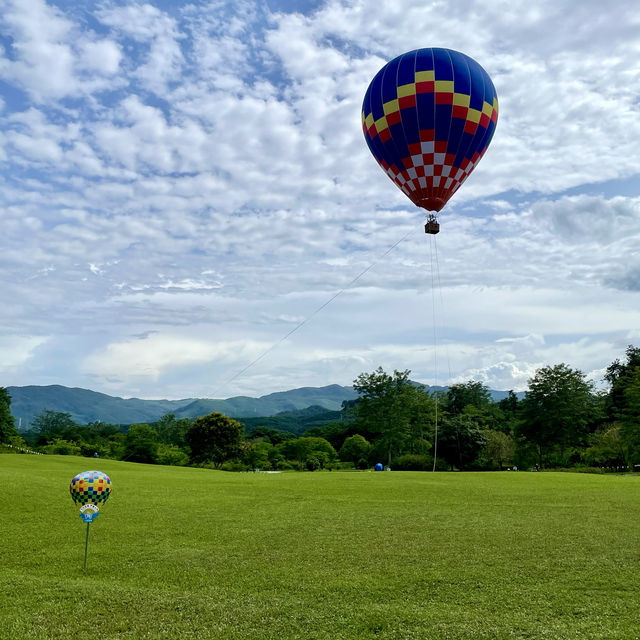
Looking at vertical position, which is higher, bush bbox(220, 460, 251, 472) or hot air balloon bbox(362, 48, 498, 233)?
hot air balloon bbox(362, 48, 498, 233)

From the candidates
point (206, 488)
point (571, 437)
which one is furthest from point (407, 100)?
point (571, 437)

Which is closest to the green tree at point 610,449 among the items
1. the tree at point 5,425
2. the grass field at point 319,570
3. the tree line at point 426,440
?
the tree line at point 426,440

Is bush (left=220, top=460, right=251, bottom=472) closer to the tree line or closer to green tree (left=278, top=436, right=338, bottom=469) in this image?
the tree line

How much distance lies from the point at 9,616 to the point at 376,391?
199ft

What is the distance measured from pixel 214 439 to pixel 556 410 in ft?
137

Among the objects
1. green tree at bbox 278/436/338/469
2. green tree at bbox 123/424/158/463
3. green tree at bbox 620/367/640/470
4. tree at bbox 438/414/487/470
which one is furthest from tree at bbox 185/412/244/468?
green tree at bbox 620/367/640/470

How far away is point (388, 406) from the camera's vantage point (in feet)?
218

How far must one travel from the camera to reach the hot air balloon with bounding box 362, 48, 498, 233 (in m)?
23.7

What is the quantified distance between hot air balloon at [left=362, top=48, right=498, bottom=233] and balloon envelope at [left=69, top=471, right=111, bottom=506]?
1994cm

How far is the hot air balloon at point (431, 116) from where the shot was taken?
23719mm

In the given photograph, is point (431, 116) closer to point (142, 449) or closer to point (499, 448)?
point (499, 448)

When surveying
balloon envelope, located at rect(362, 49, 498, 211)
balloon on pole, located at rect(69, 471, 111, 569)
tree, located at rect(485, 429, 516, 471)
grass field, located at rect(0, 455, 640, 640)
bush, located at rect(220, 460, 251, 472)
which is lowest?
bush, located at rect(220, 460, 251, 472)

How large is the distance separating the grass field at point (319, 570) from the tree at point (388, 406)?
1765 inches

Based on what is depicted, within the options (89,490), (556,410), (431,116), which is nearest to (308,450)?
(556,410)
